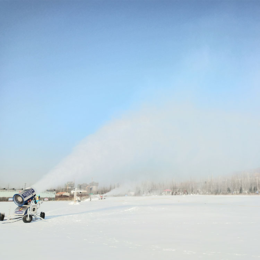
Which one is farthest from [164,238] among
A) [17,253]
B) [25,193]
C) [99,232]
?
[25,193]

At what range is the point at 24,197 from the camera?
19.2 m

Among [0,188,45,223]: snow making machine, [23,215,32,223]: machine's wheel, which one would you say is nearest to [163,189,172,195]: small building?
[0,188,45,223]: snow making machine

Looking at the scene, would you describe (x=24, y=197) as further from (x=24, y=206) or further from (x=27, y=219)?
(x=27, y=219)

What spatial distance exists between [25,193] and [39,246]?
9.30 meters

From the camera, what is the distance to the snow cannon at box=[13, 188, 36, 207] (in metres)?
19.2

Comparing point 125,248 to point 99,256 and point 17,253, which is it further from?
point 17,253

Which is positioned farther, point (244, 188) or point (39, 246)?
point (244, 188)

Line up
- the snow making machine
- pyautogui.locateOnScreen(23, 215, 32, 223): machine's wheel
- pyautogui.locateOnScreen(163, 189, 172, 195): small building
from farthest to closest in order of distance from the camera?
1. pyautogui.locateOnScreen(163, 189, 172, 195): small building
2. the snow making machine
3. pyautogui.locateOnScreen(23, 215, 32, 223): machine's wheel

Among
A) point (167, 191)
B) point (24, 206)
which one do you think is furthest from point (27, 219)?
point (167, 191)

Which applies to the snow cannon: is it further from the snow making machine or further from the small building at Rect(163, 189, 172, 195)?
the small building at Rect(163, 189, 172, 195)

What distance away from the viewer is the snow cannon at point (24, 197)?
63.0 feet

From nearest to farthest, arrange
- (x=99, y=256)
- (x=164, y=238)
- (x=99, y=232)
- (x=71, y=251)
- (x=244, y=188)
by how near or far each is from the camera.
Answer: (x=99, y=256), (x=71, y=251), (x=164, y=238), (x=99, y=232), (x=244, y=188)

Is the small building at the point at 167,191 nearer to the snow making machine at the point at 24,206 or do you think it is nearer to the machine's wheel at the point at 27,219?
the snow making machine at the point at 24,206

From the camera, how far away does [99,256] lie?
9.30 m
